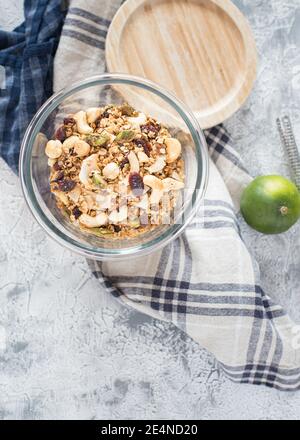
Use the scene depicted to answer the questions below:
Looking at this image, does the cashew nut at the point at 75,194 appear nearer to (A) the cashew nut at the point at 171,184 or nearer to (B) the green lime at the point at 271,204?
(A) the cashew nut at the point at 171,184

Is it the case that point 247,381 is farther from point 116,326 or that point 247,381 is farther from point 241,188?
point 241,188

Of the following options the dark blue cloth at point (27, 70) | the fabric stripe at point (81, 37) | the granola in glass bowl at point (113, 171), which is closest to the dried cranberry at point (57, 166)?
the granola in glass bowl at point (113, 171)

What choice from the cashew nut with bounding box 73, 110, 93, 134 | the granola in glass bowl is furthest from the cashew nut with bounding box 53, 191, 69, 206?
the cashew nut with bounding box 73, 110, 93, 134

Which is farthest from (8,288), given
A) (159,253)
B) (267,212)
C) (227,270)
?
(267,212)

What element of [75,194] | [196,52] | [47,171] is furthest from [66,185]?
[196,52]

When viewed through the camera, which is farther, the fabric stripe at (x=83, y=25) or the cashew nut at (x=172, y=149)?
the fabric stripe at (x=83, y=25)

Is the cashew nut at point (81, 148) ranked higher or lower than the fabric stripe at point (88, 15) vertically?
lower
